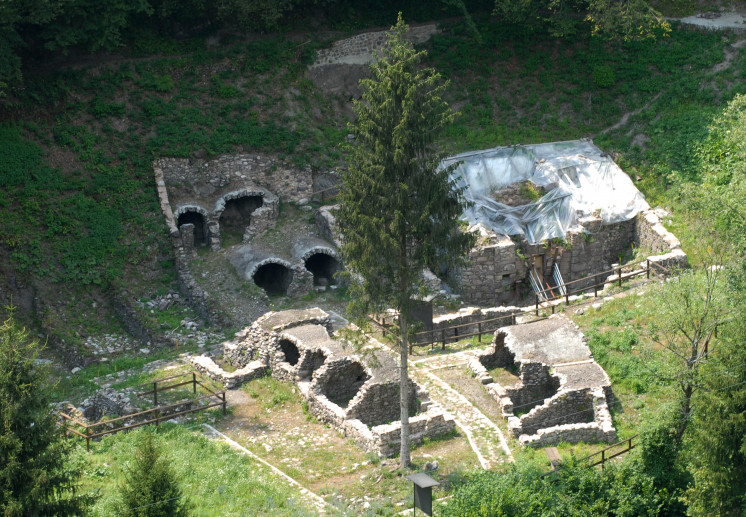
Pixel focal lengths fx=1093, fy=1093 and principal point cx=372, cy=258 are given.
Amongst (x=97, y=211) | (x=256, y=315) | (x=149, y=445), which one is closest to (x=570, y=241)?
(x=256, y=315)

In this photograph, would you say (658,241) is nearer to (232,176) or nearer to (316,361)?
(316,361)

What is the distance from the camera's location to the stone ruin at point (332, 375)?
87.3ft

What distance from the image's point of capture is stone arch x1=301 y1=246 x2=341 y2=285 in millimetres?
36531

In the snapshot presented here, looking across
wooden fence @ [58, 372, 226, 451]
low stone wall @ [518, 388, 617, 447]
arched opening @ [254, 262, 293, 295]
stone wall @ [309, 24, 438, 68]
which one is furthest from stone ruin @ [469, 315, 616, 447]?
stone wall @ [309, 24, 438, 68]

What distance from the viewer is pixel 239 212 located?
128 ft

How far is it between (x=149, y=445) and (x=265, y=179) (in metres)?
19.1

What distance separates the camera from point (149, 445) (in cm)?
2089

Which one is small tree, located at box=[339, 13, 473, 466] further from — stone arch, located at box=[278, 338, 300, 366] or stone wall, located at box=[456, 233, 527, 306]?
stone wall, located at box=[456, 233, 527, 306]

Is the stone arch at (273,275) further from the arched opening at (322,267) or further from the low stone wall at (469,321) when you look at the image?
the low stone wall at (469,321)

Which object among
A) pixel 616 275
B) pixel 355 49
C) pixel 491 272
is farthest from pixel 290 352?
pixel 355 49

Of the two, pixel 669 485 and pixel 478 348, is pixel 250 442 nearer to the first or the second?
pixel 478 348

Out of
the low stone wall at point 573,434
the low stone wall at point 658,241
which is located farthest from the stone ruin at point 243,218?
the low stone wall at point 573,434

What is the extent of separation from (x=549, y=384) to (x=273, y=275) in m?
12.3

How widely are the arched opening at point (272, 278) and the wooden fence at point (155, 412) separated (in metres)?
6.81
